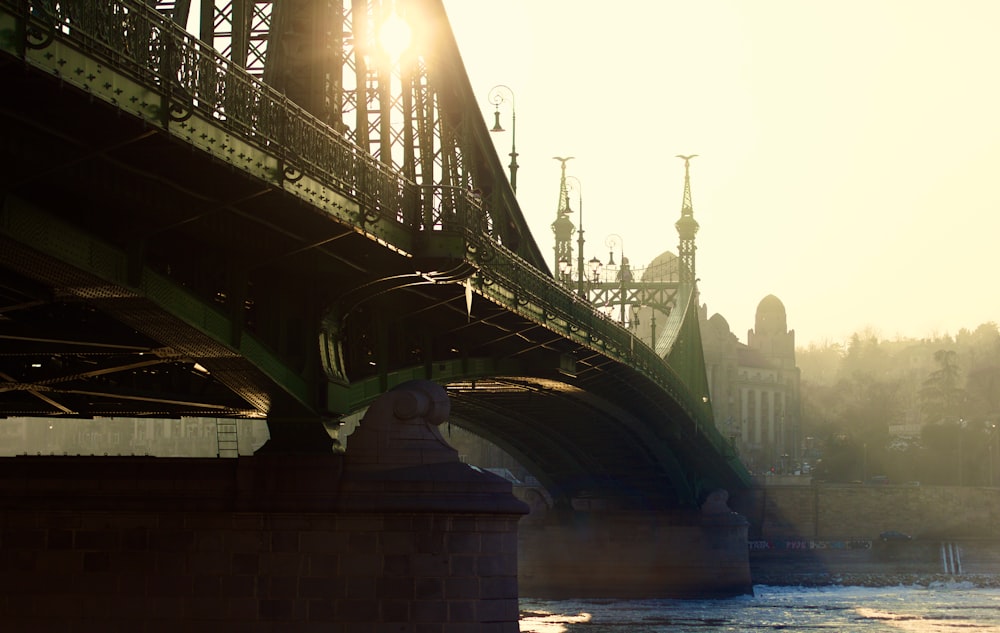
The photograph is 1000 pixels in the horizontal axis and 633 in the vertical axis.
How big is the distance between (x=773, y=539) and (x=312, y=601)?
9242 cm

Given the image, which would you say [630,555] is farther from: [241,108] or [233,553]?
[241,108]

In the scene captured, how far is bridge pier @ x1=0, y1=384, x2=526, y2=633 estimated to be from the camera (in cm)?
2731

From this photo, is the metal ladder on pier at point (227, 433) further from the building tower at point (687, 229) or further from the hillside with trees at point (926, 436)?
the hillside with trees at point (926, 436)

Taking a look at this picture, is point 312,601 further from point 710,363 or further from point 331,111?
point 710,363

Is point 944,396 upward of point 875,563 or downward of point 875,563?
upward

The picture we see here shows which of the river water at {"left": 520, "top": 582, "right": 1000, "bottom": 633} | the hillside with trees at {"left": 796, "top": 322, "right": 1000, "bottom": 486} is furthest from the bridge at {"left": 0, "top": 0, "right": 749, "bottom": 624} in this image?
the hillside with trees at {"left": 796, "top": 322, "right": 1000, "bottom": 486}

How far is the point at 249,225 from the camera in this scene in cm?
2533

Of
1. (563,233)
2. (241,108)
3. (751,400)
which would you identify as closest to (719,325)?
(751,400)

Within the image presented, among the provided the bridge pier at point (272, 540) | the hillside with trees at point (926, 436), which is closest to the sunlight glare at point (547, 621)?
the bridge pier at point (272, 540)

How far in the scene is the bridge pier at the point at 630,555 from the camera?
79625 millimetres

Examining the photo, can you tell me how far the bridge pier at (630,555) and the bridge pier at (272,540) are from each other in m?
51.7

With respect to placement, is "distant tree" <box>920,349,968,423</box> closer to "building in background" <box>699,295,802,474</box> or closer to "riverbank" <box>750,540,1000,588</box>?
"building in background" <box>699,295,802,474</box>

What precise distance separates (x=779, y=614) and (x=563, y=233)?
2372 cm

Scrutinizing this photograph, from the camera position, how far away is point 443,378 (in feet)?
124
